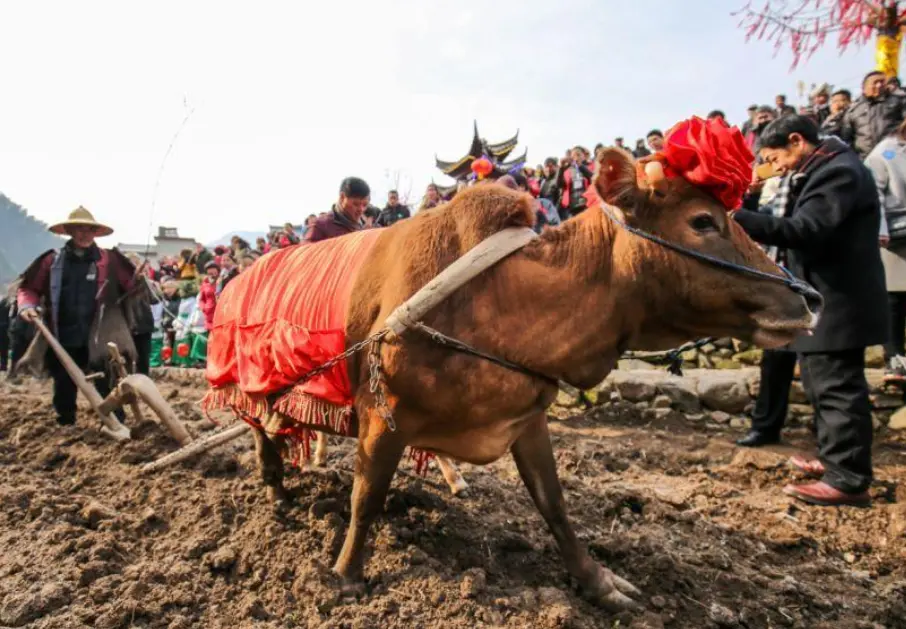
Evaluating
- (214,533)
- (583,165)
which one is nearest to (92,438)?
(214,533)

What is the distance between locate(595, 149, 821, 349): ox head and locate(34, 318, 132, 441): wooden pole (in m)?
4.54

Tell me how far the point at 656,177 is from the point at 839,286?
2.31m

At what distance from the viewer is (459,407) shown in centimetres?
236

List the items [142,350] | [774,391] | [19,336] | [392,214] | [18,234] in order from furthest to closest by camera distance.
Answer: [18,234] → [392,214] → [142,350] → [19,336] → [774,391]

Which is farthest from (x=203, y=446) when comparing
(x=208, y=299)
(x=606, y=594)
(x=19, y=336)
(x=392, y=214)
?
(x=392, y=214)

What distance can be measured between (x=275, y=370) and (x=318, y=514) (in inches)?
35.9

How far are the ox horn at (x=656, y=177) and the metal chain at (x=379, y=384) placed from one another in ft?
3.84

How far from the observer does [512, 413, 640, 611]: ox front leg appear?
2.74 metres

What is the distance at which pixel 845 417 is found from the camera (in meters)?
3.73

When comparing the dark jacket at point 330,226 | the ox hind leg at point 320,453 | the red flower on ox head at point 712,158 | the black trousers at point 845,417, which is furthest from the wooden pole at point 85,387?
the black trousers at point 845,417

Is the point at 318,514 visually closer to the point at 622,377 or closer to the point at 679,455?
the point at 679,455

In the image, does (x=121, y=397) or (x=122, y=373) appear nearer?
(x=121, y=397)

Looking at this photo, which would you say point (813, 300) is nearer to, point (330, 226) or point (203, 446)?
point (203, 446)

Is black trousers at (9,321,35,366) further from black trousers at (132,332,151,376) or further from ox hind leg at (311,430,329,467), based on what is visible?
ox hind leg at (311,430,329,467)
